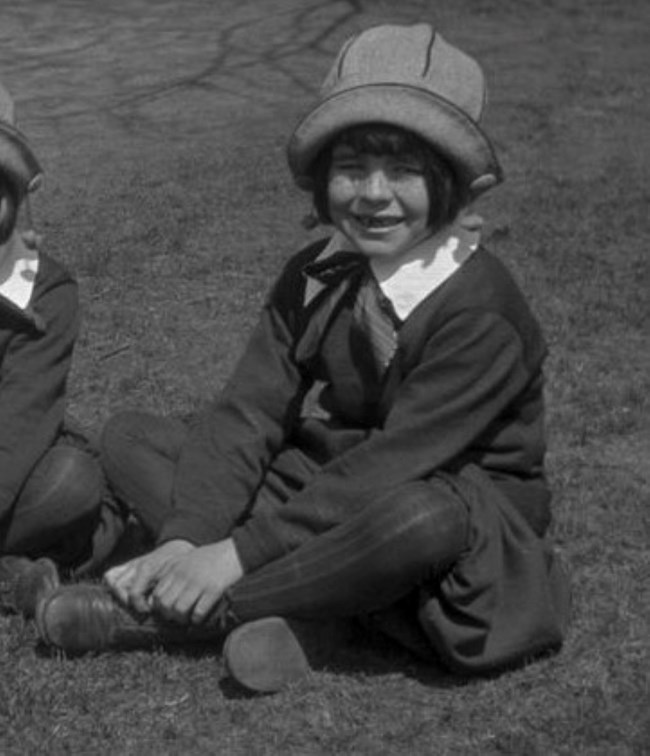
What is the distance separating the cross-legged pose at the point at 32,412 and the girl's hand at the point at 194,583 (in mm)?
357

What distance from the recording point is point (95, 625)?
382 cm

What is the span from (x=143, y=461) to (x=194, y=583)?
509mm

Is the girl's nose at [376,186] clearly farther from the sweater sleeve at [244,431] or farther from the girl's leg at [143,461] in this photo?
the girl's leg at [143,461]

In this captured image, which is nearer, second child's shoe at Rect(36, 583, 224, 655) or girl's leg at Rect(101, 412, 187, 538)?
second child's shoe at Rect(36, 583, 224, 655)

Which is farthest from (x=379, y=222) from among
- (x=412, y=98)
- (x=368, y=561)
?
(x=368, y=561)

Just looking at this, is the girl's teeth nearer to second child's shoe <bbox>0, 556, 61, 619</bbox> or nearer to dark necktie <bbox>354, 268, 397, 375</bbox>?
dark necktie <bbox>354, 268, 397, 375</bbox>

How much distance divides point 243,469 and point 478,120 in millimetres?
827

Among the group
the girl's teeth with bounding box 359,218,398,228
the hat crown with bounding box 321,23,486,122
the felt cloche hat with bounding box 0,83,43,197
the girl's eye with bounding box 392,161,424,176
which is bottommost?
the girl's teeth with bounding box 359,218,398,228

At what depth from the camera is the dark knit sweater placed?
149 inches

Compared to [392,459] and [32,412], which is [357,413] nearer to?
[392,459]

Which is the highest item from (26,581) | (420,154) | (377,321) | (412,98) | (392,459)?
(412,98)

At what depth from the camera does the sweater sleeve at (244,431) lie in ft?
13.1

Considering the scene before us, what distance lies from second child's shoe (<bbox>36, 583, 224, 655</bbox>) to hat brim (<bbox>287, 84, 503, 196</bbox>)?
0.95 m

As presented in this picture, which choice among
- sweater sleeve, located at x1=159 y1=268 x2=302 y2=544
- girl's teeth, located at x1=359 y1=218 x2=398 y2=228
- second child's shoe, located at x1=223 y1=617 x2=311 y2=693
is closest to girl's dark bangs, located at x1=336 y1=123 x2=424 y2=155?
girl's teeth, located at x1=359 y1=218 x2=398 y2=228
